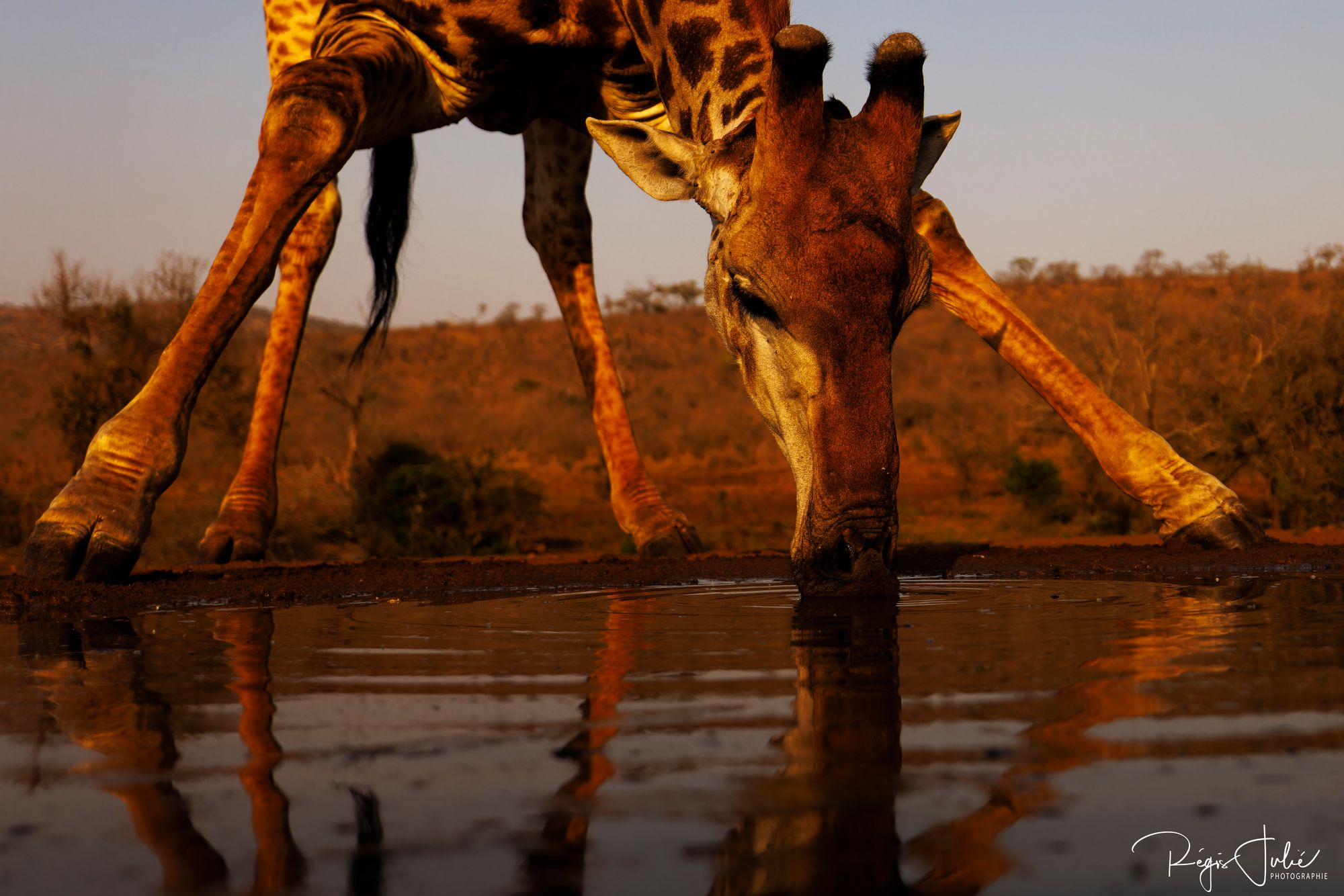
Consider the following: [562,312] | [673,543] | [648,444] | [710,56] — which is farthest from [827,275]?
[648,444]

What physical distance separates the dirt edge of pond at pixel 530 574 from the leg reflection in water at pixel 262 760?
97cm

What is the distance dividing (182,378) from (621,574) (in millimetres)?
1874

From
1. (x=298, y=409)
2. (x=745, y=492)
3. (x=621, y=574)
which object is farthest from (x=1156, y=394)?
(x=298, y=409)

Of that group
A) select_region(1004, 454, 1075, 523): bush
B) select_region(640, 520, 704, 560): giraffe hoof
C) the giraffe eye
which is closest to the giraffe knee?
the giraffe eye

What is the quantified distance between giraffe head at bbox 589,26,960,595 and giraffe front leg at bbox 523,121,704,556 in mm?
2986

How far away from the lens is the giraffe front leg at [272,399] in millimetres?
7168

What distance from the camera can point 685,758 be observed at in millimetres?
1906

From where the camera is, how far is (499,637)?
3.39 meters

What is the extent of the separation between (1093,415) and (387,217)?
15.9 feet

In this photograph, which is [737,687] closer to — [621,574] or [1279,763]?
[1279,763]

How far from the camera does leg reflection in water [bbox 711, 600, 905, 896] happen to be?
1.36 metres

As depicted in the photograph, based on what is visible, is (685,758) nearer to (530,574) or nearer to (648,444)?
(530,574)

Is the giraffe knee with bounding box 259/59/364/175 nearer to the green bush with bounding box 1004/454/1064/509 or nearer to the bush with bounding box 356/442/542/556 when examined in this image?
the bush with bounding box 356/442/542/556

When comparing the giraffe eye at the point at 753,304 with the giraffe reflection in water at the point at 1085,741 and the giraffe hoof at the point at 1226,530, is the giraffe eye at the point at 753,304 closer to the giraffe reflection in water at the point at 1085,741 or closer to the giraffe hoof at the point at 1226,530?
the giraffe reflection in water at the point at 1085,741
